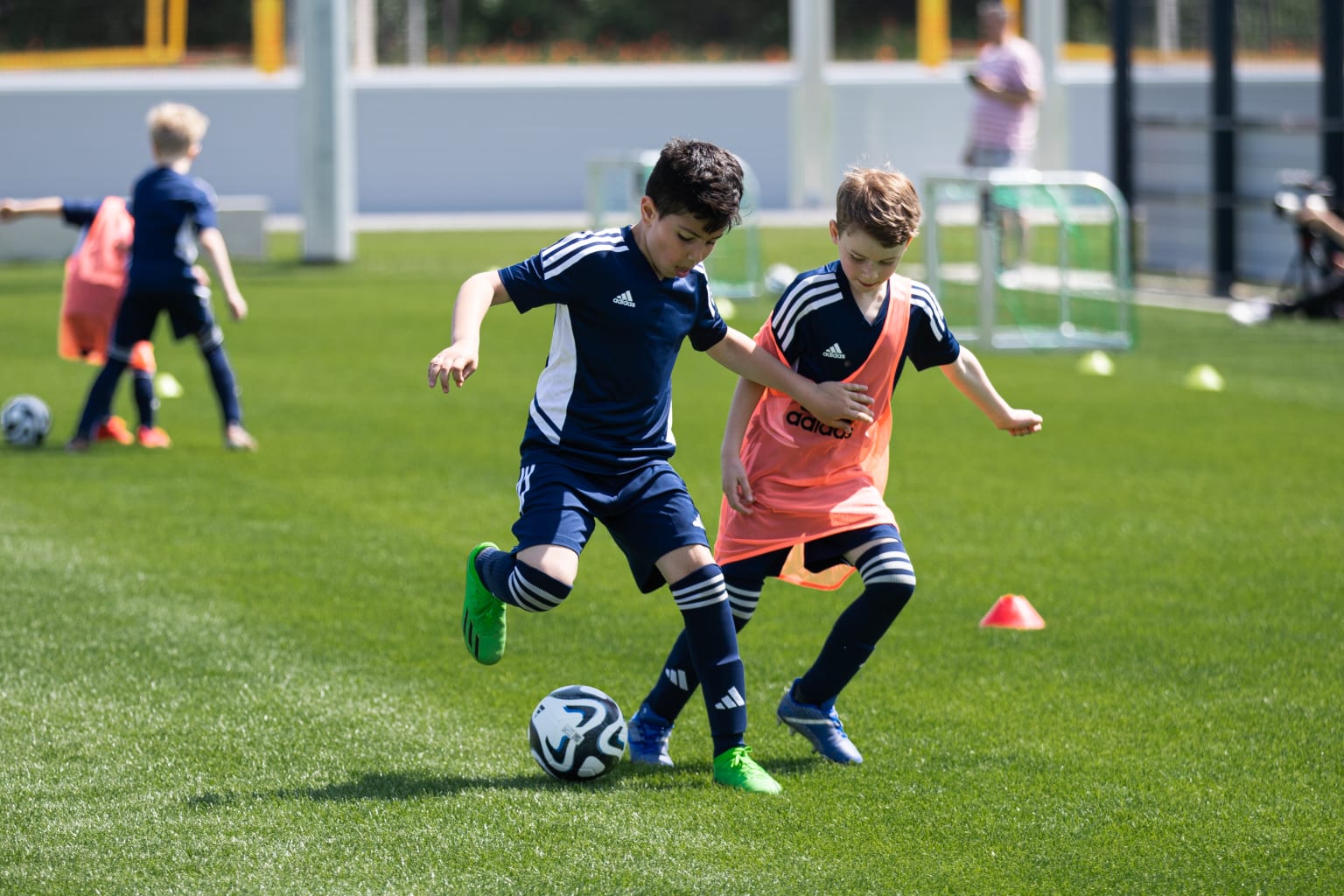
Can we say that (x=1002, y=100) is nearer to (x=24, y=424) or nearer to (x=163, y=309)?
(x=163, y=309)

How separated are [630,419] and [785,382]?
404mm

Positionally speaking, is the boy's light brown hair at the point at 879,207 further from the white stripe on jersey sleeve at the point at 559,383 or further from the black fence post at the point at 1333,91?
the black fence post at the point at 1333,91

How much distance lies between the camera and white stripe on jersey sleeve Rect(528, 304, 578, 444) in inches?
178

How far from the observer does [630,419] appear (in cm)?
452

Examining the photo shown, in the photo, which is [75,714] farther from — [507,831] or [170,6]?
[170,6]

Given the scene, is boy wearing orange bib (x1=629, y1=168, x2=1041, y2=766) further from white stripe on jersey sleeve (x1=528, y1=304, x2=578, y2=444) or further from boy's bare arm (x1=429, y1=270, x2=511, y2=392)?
boy's bare arm (x1=429, y1=270, x2=511, y2=392)

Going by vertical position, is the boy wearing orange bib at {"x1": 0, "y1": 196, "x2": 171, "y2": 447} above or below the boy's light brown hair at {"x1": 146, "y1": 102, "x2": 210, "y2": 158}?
below

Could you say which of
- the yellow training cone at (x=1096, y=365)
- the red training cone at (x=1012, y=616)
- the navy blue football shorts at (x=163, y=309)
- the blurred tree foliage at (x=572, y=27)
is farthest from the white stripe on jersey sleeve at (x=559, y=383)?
the blurred tree foliage at (x=572, y=27)

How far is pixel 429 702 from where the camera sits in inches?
207

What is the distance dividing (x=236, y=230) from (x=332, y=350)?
8.24m

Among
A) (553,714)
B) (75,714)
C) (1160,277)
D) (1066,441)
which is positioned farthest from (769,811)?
(1160,277)

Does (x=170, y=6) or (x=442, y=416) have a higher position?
(x=170, y=6)

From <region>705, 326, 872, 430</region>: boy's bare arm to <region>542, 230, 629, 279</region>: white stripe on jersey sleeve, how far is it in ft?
1.21

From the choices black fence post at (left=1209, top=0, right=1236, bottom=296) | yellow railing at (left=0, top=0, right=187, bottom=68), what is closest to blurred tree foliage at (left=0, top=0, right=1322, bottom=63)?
yellow railing at (left=0, top=0, right=187, bottom=68)
